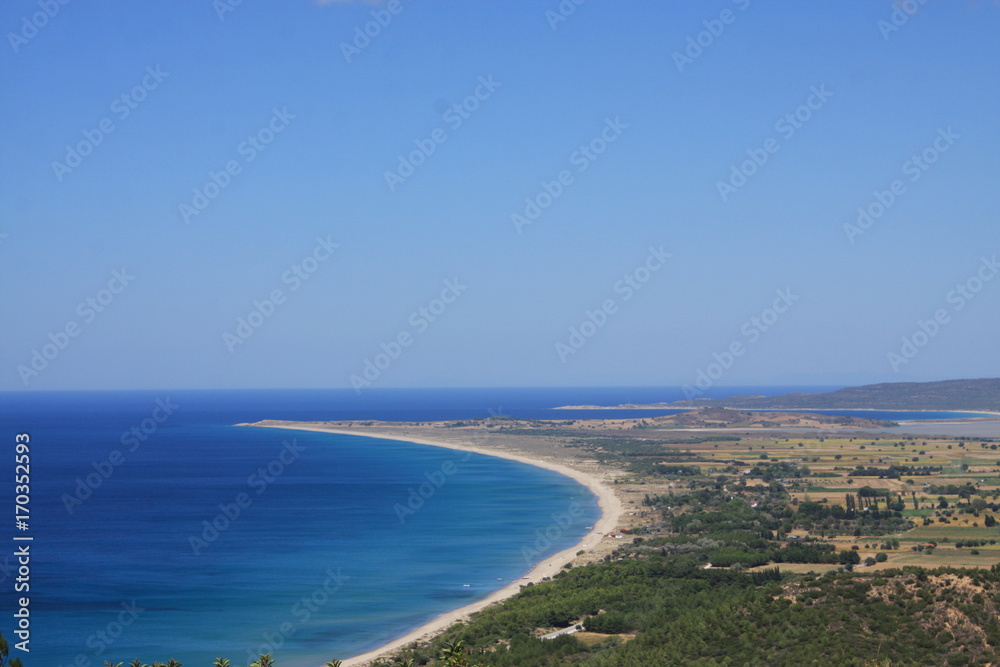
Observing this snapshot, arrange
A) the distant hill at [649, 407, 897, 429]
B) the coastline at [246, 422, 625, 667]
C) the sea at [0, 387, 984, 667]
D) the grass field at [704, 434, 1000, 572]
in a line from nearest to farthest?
the coastline at [246, 422, 625, 667]
the sea at [0, 387, 984, 667]
the grass field at [704, 434, 1000, 572]
the distant hill at [649, 407, 897, 429]

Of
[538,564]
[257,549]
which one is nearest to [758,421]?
[538,564]

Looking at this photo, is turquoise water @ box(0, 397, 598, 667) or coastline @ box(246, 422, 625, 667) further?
turquoise water @ box(0, 397, 598, 667)

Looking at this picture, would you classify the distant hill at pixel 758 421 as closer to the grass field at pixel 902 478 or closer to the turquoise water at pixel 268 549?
the grass field at pixel 902 478

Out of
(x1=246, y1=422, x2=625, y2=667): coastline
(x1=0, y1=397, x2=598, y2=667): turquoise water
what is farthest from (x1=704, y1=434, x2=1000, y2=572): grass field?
(x1=0, y1=397, x2=598, y2=667): turquoise water

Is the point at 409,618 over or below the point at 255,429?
below

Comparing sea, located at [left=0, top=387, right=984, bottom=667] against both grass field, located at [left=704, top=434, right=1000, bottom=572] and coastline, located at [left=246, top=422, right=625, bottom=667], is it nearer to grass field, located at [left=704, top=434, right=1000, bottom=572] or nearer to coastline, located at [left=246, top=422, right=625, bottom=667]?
coastline, located at [left=246, top=422, right=625, bottom=667]

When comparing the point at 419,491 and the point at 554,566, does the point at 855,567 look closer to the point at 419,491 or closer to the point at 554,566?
the point at 554,566

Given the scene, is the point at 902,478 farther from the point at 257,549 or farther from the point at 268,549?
the point at 257,549

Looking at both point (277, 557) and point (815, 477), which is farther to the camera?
point (815, 477)

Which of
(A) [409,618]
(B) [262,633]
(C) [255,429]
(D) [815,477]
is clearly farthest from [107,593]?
(C) [255,429]
